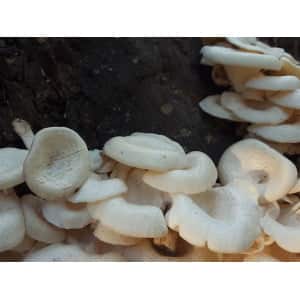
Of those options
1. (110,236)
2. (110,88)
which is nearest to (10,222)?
(110,236)

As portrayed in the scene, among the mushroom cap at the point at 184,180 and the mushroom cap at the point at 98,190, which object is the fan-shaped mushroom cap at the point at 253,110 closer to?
the mushroom cap at the point at 184,180

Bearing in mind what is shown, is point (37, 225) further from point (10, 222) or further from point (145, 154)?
point (145, 154)

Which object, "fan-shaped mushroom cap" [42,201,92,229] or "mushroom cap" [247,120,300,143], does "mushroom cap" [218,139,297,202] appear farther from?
"fan-shaped mushroom cap" [42,201,92,229]

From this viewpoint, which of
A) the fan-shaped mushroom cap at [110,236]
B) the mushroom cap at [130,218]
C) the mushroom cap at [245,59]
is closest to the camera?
the mushroom cap at [130,218]

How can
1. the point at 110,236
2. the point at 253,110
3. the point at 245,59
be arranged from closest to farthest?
the point at 110,236, the point at 245,59, the point at 253,110

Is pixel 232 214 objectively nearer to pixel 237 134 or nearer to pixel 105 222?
pixel 105 222

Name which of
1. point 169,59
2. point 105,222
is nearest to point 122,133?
point 169,59

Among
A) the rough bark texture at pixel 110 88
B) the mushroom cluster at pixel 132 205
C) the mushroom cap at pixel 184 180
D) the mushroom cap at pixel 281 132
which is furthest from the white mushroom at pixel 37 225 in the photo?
the mushroom cap at pixel 281 132
